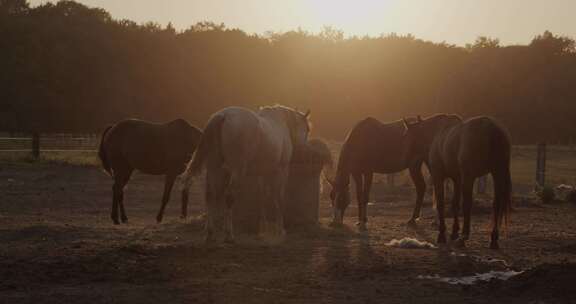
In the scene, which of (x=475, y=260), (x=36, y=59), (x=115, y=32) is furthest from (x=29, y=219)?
(x=115, y=32)

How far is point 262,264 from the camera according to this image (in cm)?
857

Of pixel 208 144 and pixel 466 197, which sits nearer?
pixel 208 144

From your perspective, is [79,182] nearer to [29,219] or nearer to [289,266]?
[29,219]

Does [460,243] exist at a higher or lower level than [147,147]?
lower

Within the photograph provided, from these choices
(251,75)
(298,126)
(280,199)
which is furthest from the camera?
(251,75)

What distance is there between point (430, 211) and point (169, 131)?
6191 millimetres

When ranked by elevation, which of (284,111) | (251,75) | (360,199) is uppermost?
(251,75)

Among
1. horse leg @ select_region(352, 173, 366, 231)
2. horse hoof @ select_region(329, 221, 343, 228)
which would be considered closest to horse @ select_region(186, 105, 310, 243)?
horse hoof @ select_region(329, 221, 343, 228)

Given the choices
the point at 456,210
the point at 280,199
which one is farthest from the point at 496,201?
the point at 280,199

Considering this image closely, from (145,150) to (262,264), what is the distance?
Result: 5.34 metres

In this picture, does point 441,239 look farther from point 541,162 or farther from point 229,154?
point 541,162

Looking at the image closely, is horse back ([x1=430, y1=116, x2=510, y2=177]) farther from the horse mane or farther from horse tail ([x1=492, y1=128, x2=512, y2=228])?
the horse mane

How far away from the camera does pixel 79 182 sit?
21938 mm

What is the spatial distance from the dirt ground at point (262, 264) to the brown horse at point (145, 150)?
2.34 ft
